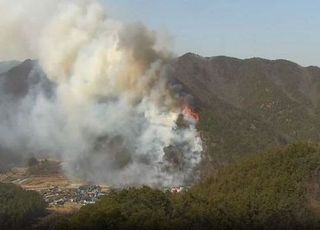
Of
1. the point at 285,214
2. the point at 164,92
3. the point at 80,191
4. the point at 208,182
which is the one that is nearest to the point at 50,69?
the point at 164,92

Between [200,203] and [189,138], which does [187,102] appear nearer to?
[189,138]

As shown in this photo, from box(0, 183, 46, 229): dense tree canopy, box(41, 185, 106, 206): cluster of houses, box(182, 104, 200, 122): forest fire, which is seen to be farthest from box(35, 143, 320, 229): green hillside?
box(182, 104, 200, 122): forest fire

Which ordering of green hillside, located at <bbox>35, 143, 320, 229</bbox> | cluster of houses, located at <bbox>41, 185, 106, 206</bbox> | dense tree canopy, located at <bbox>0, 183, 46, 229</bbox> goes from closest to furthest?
green hillside, located at <bbox>35, 143, 320, 229</bbox> → dense tree canopy, located at <bbox>0, 183, 46, 229</bbox> → cluster of houses, located at <bbox>41, 185, 106, 206</bbox>

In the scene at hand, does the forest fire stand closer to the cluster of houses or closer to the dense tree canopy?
the cluster of houses

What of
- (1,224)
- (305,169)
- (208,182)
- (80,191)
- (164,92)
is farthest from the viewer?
(164,92)

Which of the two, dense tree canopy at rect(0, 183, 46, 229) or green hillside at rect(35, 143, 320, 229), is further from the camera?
dense tree canopy at rect(0, 183, 46, 229)

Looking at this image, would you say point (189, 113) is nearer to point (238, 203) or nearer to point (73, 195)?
point (73, 195)

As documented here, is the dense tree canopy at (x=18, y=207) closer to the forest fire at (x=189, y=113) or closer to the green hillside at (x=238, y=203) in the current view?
the green hillside at (x=238, y=203)
